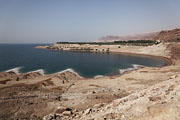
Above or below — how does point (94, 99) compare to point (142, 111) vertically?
below

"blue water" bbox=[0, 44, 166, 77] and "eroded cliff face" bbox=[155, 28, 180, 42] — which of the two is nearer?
"blue water" bbox=[0, 44, 166, 77]

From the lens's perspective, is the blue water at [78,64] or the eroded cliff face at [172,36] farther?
the eroded cliff face at [172,36]

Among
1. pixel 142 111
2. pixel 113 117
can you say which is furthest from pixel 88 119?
pixel 142 111

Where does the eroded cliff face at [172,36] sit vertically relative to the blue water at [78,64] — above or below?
above

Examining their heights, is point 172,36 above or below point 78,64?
above

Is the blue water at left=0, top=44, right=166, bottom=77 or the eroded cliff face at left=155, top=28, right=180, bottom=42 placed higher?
the eroded cliff face at left=155, top=28, right=180, bottom=42

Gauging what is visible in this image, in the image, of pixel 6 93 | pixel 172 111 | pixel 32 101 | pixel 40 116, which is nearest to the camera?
pixel 172 111

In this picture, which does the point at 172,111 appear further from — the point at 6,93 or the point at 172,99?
the point at 6,93

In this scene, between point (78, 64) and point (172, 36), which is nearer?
point (78, 64)

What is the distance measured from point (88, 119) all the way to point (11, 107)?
37.8ft

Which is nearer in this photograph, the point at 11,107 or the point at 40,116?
the point at 40,116

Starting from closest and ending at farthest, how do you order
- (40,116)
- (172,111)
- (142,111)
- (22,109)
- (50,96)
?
(172,111)
(142,111)
(40,116)
(22,109)
(50,96)

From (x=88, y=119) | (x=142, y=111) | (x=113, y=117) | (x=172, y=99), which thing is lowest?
(x=88, y=119)

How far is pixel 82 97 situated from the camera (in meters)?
17.7
